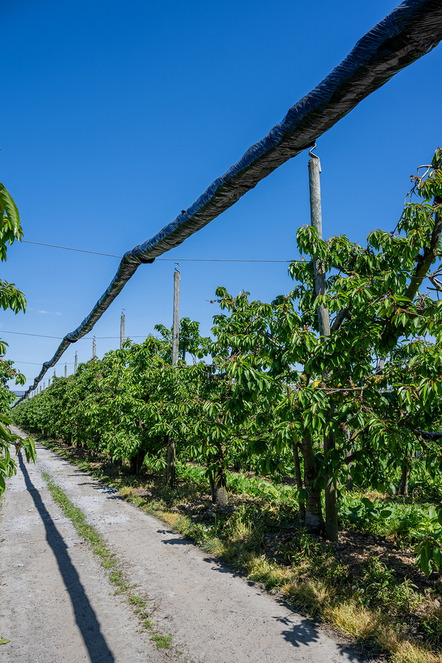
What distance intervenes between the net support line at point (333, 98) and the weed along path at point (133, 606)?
4.61 meters

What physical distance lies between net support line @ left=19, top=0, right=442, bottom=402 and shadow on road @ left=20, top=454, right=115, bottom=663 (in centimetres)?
460

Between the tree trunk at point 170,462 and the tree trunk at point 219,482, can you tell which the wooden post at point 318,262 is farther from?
the tree trunk at point 170,462

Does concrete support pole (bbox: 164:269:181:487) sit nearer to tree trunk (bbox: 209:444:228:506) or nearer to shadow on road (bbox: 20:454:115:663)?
tree trunk (bbox: 209:444:228:506)

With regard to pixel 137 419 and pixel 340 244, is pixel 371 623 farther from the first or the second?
pixel 137 419

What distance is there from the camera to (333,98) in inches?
75.4

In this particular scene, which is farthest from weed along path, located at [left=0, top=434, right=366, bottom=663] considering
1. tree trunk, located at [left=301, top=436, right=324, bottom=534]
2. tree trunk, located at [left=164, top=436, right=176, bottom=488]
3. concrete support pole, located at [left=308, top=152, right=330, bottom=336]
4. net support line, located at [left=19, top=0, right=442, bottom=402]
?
net support line, located at [left=19, top=0, right=442, bottom=402]

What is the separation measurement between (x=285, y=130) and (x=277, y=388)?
3.88 meters

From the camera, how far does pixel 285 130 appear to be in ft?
7.01

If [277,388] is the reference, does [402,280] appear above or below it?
above

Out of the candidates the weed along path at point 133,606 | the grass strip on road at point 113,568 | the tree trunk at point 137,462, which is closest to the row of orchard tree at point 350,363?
the weed along path at point 133,606

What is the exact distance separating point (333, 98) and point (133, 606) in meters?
6.23

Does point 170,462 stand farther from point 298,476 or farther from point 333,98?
point 333,98

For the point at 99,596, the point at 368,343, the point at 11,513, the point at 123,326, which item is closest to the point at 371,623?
the point at 368,343

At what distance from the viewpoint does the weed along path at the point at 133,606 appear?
14.2ft
